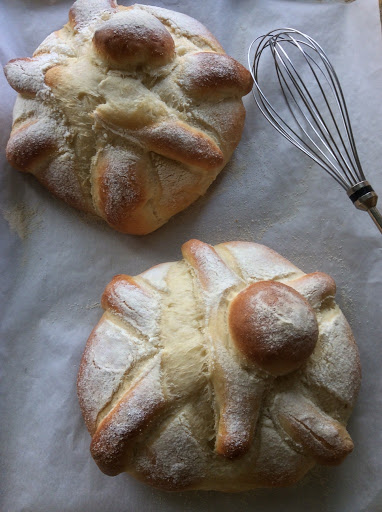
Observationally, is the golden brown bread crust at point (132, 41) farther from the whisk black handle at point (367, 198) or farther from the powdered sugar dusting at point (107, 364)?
the powdered sugar dusting at point (107, 364)

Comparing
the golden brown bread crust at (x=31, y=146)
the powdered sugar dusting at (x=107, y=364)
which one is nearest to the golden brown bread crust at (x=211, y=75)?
the golden brown bread crust at (x=31, y=146)

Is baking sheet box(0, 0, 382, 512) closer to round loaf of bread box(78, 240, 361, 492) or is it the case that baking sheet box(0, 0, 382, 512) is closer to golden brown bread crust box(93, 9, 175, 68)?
round loaf of bread box(78, 240, 361, 492)

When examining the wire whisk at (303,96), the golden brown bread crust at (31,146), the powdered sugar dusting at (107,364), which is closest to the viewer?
the powdered sugar dusting at (107,364)

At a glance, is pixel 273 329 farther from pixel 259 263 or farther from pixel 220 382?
pixel 259 263

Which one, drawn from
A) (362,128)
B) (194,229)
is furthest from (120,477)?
(362,128)

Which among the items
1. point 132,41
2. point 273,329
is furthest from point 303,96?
point 273,329

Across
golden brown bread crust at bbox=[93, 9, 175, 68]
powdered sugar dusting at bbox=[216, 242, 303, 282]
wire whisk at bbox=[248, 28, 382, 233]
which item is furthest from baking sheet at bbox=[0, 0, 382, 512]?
golden brown bread crust at bbox=[93, 9, 175, 68]
